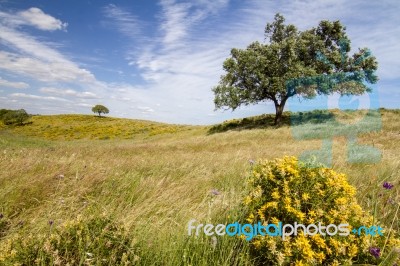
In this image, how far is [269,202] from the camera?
2.74 m

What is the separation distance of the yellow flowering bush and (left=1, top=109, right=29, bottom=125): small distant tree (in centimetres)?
8606

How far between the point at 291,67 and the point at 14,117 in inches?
2882

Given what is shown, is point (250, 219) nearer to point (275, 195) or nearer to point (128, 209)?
point (275, 195)

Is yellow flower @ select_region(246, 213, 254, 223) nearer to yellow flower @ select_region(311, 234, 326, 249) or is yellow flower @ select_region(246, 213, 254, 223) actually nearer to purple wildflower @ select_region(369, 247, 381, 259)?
yellow flower @ select_region(311, 234, 326, 249)

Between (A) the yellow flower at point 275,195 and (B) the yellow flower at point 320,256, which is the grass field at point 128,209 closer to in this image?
(A) the yellow flower at point 275,195

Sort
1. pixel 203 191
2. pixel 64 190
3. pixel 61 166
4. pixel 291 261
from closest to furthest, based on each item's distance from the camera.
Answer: pixel 291 261 < pixel 64 190 < pixel 203 191 < pixel 61 166

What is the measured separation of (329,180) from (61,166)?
4.93 metres

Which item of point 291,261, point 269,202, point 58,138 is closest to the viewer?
point 291,261

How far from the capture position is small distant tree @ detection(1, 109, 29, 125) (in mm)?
73188

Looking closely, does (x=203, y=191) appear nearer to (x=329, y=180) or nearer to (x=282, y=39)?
(x=329, y=180)

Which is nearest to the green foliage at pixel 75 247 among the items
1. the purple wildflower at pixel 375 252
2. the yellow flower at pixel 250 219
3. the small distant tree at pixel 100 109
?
the yellow flower at pixel 250 219

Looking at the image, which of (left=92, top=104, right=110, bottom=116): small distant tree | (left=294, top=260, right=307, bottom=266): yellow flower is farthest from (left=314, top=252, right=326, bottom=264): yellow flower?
(left=92, top=104, right=110, bottom=116): small distant tree

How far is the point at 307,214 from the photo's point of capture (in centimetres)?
279

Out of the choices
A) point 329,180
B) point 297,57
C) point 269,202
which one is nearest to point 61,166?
point 269,202
